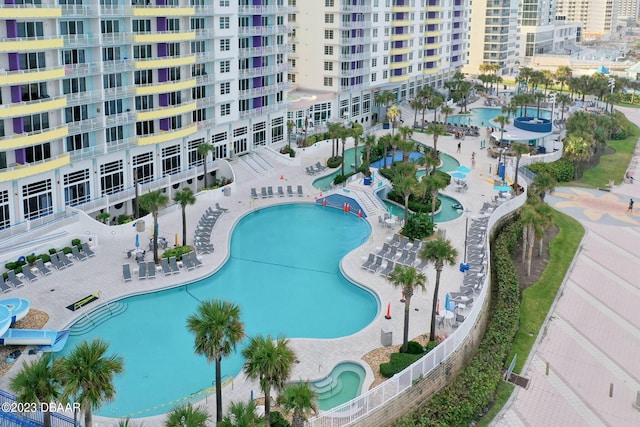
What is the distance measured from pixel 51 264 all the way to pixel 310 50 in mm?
50104

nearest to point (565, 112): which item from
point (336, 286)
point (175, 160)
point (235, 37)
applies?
point (235, 37)

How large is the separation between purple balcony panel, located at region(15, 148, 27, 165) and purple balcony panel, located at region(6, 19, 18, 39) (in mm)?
7308

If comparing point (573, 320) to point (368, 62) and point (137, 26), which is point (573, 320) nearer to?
point (137, 26)

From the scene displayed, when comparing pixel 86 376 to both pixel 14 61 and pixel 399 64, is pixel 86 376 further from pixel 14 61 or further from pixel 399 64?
pixel 399 64

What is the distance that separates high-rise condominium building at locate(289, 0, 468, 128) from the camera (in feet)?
267

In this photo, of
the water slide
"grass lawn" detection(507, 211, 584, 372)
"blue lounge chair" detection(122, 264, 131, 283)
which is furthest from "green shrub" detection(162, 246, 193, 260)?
"grass lawn" detection(507, 211, 584, 372)

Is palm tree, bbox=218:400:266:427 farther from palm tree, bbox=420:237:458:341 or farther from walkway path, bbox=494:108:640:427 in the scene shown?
palm tree, bbox=420:237:458:341

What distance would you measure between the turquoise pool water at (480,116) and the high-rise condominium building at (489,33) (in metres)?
38.2

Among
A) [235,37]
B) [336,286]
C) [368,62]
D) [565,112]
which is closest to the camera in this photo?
[336,286]

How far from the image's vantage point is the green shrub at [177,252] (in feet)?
144

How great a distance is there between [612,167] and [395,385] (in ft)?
189

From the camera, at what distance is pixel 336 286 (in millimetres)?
41844

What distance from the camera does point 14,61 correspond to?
4375 cm

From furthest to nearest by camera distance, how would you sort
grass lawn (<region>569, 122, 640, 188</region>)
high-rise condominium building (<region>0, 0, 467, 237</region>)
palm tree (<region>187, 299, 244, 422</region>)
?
1. grass lawn (<region>569, 122, 640, 188</region>)
2. high-rise condominium building (<region>0, 0, 467, 237</region>)
3. palm tree (<region>187, 299, 244, 422</region>)
